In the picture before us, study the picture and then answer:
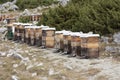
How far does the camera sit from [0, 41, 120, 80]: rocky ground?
14.1 m

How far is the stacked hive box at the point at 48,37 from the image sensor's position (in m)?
21.7

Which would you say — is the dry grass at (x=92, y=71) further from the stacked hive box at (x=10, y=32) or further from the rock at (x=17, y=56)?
the stacked hive box at (x=10, y=32)

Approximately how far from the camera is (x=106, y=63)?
15812mm

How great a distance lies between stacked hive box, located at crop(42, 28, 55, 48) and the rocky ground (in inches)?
73.2

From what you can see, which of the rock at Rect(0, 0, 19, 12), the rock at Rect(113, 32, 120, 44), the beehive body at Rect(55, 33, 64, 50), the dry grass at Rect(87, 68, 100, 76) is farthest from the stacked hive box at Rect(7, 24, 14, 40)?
the rock at Rect(0, 0, 19, 12)

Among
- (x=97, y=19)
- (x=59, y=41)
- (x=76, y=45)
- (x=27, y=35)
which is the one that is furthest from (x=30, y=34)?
(x=76, y=45)

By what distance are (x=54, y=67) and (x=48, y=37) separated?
596 centimetres

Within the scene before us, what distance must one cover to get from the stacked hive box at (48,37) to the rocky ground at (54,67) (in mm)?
1859

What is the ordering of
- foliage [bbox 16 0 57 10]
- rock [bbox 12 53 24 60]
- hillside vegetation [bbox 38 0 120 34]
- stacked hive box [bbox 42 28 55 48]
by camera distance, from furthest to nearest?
foliage [bbox 16 0 57 10] → stacked hive box [bbox 42 28 55 48] → hillside vegetation [bbox 38 0 120 34] → rock [bbox 12 53 24 60]

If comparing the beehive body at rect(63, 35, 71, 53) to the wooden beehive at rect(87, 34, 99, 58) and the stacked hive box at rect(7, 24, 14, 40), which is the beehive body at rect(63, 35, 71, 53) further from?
the stacked hive box at rect(7, 24, 14, 40)

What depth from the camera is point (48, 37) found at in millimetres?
21766

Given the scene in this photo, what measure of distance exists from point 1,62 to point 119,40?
542 cm

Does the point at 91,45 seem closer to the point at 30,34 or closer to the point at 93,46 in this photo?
the point at 93,46

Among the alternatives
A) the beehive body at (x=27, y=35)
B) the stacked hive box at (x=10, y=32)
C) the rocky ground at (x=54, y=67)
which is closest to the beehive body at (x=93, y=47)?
the rocky ground at (x=54, y=67)
